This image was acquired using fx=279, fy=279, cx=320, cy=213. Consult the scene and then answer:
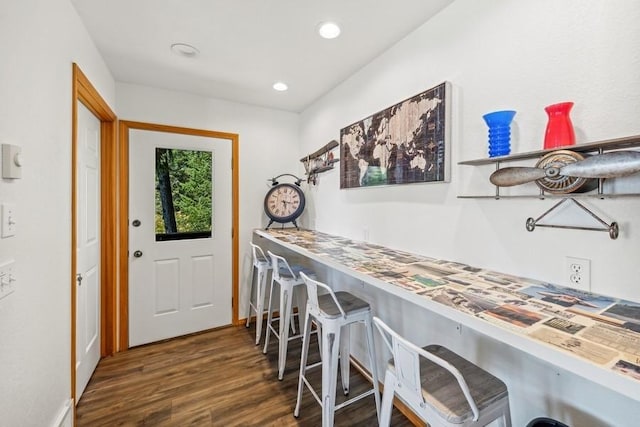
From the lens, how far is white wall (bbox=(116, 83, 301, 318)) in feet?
8.56

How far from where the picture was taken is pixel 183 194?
9.11 feet

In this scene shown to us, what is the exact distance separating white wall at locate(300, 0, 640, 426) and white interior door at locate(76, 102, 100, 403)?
83.5 inches

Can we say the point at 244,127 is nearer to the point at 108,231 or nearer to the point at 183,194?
the point at 183,194

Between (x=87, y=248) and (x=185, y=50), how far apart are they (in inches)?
64.3

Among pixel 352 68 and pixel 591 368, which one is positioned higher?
pixel 352 68

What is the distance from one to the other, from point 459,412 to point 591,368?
464 mm

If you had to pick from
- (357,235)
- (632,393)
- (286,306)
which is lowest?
(286,306)

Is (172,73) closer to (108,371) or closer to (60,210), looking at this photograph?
(60,210)

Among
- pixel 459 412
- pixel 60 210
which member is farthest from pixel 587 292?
pixel 60 210

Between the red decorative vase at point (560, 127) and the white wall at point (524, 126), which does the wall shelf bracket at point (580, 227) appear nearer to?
the white wall at point (524, 126)

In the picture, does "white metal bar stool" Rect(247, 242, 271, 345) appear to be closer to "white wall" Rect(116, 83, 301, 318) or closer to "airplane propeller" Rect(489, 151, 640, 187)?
"white wall" Rect(116, 83, 301, 318)

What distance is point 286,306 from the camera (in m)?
2.19

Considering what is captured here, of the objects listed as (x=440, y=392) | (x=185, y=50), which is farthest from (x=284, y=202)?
(x=440, y=392)

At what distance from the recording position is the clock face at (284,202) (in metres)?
3.00
